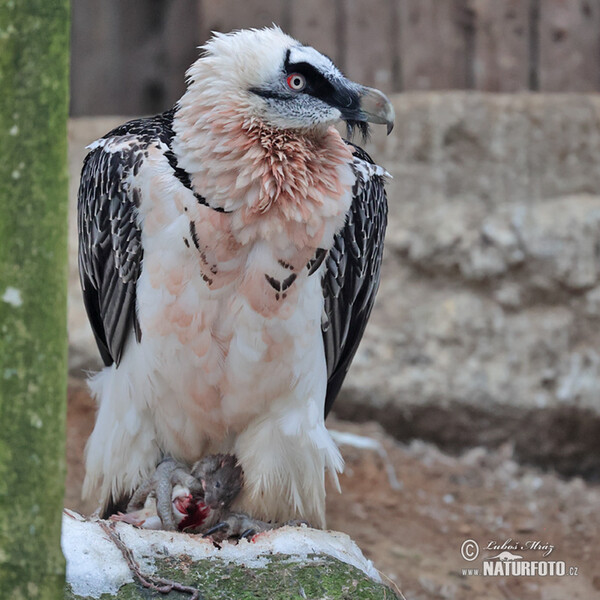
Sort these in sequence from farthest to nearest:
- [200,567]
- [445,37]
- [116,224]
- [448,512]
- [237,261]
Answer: [445,37], [448,512], [116,224], [237,261], [200,567]

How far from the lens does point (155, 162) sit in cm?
417

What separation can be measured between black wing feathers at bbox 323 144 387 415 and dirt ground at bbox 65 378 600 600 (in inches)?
57.4

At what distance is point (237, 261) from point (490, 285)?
12.3 ft

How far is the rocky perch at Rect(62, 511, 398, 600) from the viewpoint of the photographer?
3.31m

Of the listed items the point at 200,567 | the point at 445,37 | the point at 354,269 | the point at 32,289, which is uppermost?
the point at 445,37

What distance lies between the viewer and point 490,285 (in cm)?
746

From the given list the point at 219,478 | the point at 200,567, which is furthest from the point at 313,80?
the point at 200,567

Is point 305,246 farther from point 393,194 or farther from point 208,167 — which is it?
point 393,194

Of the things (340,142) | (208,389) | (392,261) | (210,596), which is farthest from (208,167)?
(392,261)

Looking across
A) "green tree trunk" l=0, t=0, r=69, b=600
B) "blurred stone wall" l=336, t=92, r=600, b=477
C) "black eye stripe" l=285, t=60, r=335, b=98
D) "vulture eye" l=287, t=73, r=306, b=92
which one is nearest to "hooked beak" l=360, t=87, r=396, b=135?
"black eye stripe" l=285, t=60, r=335, b=98

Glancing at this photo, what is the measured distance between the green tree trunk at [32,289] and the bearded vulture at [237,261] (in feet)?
5.83

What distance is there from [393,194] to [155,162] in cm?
370

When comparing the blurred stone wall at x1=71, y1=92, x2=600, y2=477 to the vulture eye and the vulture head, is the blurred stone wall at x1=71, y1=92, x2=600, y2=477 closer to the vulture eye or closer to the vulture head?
the vulture head

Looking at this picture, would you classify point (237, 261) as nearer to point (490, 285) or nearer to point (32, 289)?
point (32, 289)
